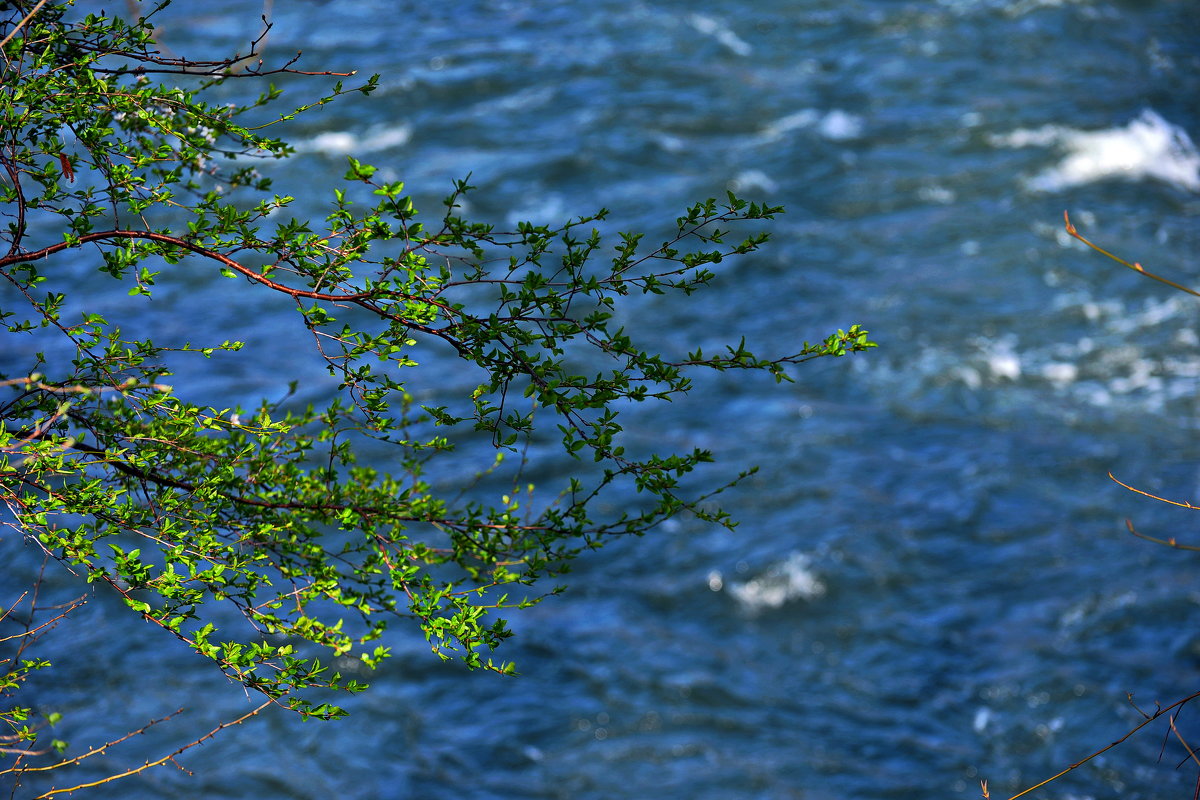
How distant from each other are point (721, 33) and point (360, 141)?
652cm

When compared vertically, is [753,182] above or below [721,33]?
below

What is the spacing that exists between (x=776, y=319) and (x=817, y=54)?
721cm

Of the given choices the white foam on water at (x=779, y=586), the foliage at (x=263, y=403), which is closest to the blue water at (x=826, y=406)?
the white foam on water at (x=779, y=586)

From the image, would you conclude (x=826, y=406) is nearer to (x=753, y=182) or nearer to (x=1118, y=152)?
(x=753, y=182)

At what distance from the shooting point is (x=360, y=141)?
16078mm

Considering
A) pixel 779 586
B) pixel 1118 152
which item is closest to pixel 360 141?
pixel 779 586

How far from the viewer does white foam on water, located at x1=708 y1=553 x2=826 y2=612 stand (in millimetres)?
10289

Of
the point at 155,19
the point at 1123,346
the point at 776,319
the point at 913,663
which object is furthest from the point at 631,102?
the point at 913,663

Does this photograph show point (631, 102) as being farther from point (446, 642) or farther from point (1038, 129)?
point (446, 642)

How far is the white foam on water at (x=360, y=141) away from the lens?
1562 centimetres

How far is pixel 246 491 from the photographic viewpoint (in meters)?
4.45

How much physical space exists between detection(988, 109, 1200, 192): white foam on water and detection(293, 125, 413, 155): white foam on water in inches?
337

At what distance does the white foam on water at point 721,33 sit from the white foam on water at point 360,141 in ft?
18.3

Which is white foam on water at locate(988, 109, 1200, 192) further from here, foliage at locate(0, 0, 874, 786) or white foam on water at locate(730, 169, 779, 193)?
foliage at locate(0, 0, 874, 786)
